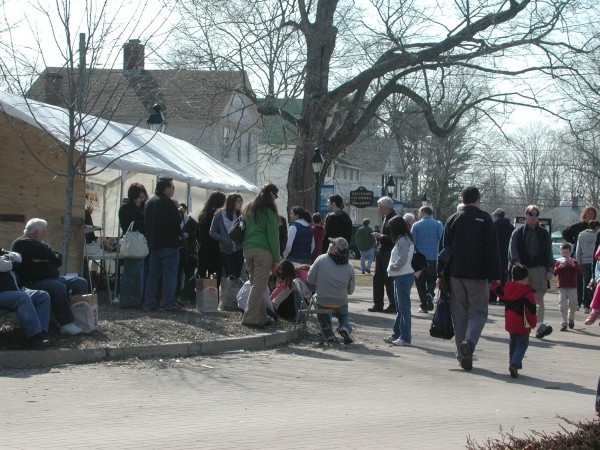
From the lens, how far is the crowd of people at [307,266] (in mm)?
10750

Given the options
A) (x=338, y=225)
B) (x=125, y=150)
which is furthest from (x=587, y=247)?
(x=125, y=150)

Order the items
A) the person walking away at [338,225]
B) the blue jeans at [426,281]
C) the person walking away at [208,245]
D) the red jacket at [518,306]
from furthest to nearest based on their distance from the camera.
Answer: the blue jeans at [426,281] → the person walking away at [338,225] → the person walking away at [208,245] → the red jacket at [518,306]

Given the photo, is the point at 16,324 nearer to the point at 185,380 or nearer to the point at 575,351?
the point at 185,380

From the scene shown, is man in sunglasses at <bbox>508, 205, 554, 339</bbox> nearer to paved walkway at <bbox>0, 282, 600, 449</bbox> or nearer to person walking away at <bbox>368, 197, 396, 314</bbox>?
person walking away at <bbox>368, 197, 396, 314</bbox>

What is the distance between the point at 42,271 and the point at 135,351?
4.80 feet

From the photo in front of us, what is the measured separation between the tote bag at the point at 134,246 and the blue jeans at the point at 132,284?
279mm

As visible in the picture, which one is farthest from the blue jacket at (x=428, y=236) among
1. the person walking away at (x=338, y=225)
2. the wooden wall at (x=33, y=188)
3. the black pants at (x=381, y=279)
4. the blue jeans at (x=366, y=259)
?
the blue jeans at (x=366, y=259)

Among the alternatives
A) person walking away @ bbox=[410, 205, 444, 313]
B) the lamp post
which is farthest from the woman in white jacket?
the lamp post

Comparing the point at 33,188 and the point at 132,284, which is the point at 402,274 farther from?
the point at 33,188

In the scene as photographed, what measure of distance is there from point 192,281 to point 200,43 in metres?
11.6

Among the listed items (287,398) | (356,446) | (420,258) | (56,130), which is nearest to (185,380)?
(287,398)

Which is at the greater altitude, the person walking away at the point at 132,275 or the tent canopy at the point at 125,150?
the tent canopy at the point at 125,150

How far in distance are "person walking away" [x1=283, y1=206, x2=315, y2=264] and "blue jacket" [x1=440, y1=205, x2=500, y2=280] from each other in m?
4.89

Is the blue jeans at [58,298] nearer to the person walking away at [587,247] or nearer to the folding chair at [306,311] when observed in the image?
the folding chair at [306,311]
